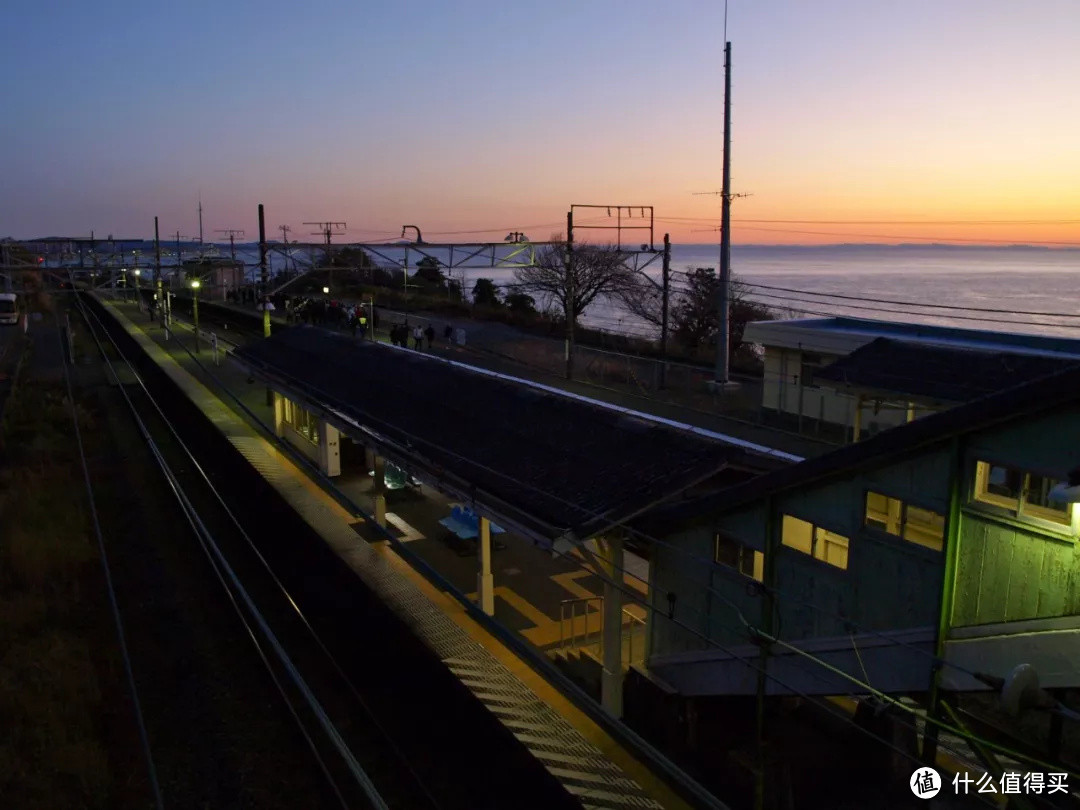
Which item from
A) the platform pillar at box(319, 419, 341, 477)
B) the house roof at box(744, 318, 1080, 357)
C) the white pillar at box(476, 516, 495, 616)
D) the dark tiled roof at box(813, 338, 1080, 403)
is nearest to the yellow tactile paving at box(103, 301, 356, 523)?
the platform pillar at box(319, 419, 341, 477)

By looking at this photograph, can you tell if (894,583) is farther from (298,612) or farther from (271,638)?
(298,612)

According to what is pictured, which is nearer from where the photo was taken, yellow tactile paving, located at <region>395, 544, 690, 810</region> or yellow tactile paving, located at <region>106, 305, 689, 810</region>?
yellow tactile paving, located at <region>395, 544, 690, 810</region>

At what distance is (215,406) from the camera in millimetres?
26531

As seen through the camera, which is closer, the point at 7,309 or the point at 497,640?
the point at 497,640

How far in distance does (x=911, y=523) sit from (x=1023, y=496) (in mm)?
1073

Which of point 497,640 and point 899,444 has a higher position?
point 899,444

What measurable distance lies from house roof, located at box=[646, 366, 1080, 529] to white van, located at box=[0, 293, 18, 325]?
59714mm

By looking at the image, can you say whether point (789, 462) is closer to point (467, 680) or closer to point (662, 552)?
point (662, 552)

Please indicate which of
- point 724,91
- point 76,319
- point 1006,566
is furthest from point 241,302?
point 1006,566

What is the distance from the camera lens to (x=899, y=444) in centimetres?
659

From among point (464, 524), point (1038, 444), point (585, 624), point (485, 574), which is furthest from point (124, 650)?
point (1038, 444)

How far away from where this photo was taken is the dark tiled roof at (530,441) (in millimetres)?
8719

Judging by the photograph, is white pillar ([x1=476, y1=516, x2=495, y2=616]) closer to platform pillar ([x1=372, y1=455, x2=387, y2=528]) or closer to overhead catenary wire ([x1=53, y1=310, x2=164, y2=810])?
platform pillar ([x1=372, y1=455, x2=387, y2=528])

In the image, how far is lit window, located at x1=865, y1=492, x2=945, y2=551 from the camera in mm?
6859
